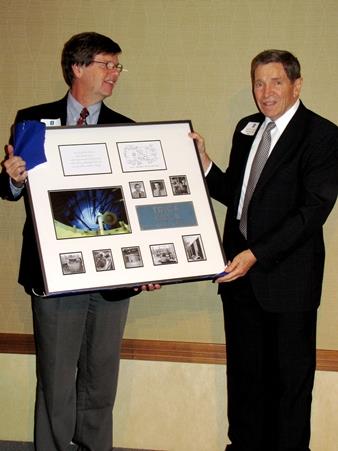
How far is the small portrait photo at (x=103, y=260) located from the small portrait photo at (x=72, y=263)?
2.2 inches

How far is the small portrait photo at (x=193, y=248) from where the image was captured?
267 cm

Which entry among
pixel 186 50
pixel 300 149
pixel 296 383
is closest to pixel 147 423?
pixel 296 383

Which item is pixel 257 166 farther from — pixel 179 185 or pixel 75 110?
pixel 75 110

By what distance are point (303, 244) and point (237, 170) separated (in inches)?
17.3

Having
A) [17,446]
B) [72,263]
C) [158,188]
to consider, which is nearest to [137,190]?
[158,188]

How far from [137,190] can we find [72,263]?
0.40 m

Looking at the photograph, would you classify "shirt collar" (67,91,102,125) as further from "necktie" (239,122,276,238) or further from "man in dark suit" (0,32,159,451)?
"necktie" (239,122,276,238)

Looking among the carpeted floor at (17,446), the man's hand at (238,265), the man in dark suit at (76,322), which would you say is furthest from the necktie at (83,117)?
the carpeted floor at (17,446)

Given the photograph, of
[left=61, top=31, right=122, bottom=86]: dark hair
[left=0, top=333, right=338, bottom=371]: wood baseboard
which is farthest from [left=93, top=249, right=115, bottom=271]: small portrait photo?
[left=0, top=333, right=338, bottom=371]: wood baseboard

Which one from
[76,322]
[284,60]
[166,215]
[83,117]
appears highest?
[284,60]

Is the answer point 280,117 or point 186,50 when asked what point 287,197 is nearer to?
point 280,117

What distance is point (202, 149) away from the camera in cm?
294

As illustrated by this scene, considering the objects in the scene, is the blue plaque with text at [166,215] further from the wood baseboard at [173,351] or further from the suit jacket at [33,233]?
the wood baseboard at [173,351]

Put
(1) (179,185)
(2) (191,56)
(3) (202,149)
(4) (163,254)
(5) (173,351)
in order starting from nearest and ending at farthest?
(4) (163,254) < (1) (179,185) < (3) (202,149) < (2) (191,56) < (5) (173,351)
